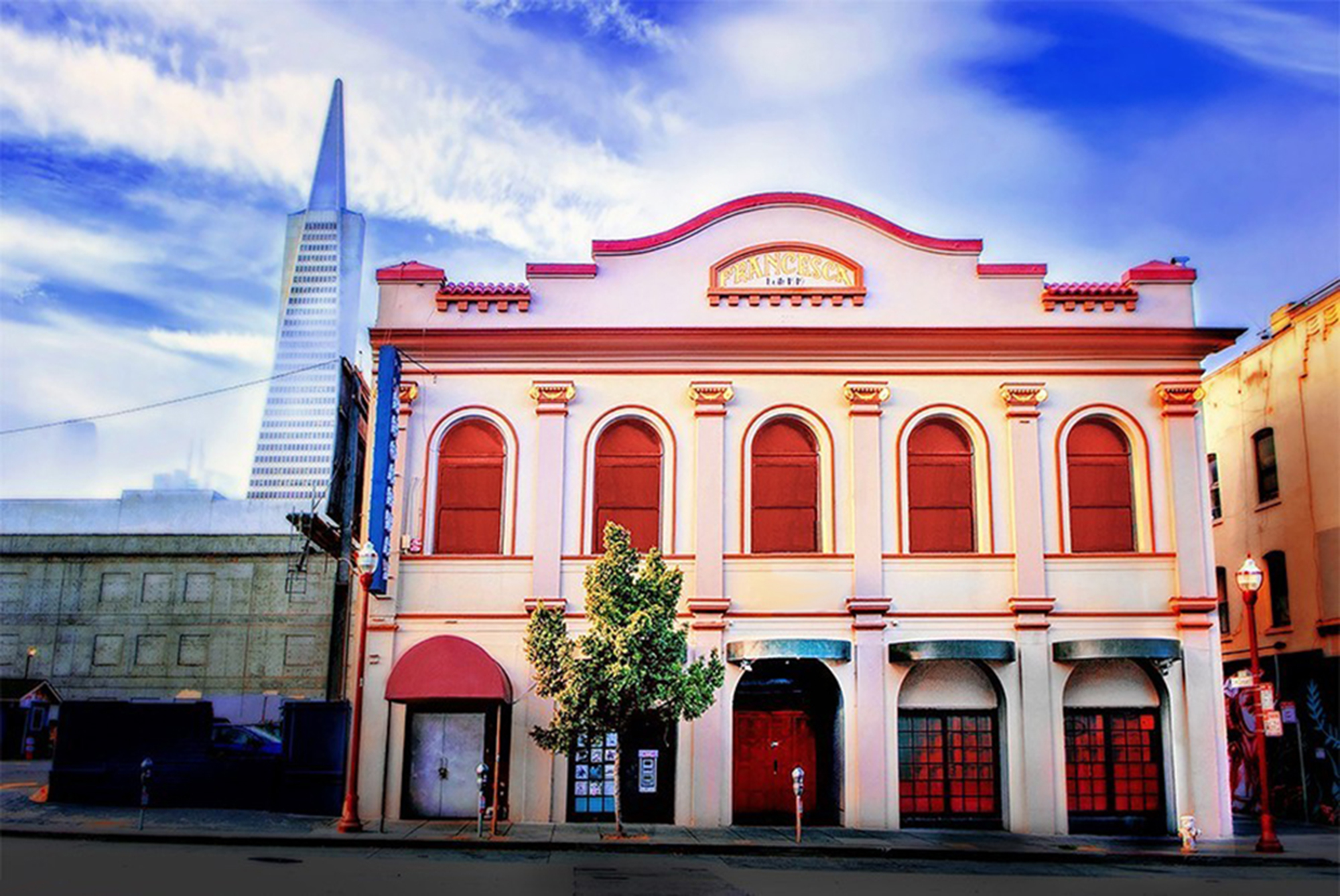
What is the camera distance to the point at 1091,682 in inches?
907

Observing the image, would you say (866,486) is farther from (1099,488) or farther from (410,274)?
(410,274)

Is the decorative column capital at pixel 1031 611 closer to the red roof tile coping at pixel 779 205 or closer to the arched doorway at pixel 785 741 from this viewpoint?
the arched doorway at pixel 785 741

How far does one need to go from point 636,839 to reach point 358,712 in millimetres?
5148

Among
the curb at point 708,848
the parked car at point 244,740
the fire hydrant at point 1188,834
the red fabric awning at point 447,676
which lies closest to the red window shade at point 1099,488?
the fire hydrant at point 1188,834

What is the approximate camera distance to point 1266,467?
2928cm

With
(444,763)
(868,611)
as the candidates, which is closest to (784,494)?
(868,611)

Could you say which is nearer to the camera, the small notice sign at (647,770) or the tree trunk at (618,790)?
the tree trunk at (618,790)

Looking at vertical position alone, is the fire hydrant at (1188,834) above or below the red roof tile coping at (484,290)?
below

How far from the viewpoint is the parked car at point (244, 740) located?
25.7 m

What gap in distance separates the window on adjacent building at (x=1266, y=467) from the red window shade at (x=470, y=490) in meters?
18.2

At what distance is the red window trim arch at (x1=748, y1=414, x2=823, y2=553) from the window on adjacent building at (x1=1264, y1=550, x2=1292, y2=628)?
1219 cm

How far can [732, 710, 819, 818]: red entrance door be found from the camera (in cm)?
2286

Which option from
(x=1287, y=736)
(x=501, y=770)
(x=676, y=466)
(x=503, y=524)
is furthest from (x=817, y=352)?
(x=1287, y=736)

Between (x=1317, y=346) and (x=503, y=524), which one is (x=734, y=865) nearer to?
(x=503, y=524)
